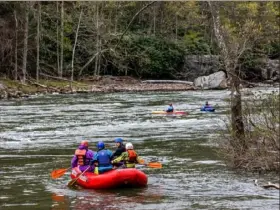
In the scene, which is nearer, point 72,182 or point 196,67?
point 72,182

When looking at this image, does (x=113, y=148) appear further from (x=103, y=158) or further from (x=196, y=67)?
(x=196, y=67)

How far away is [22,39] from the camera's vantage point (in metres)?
46.2

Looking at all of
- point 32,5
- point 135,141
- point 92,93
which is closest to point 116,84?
point 92,93

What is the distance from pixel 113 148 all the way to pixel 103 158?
17.9ft

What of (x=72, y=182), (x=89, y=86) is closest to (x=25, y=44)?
(x=89, y=86)

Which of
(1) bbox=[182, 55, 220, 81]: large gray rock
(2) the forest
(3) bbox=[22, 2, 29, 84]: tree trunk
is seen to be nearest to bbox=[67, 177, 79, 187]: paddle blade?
(2) the forest

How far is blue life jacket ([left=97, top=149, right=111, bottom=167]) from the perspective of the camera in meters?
13.6

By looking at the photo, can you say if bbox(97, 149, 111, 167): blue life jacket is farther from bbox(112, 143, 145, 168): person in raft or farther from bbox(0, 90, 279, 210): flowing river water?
bbox(0, 90, 279, 210): flowing river water

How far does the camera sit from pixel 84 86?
1854 inches

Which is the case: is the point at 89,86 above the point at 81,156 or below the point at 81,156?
above

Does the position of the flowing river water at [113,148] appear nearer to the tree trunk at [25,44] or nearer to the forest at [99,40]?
the tree trunk at [25,44]

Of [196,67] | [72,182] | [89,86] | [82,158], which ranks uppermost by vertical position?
[196,67]

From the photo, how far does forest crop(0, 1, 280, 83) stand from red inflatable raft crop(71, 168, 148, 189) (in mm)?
27695

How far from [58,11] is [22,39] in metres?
6.63
